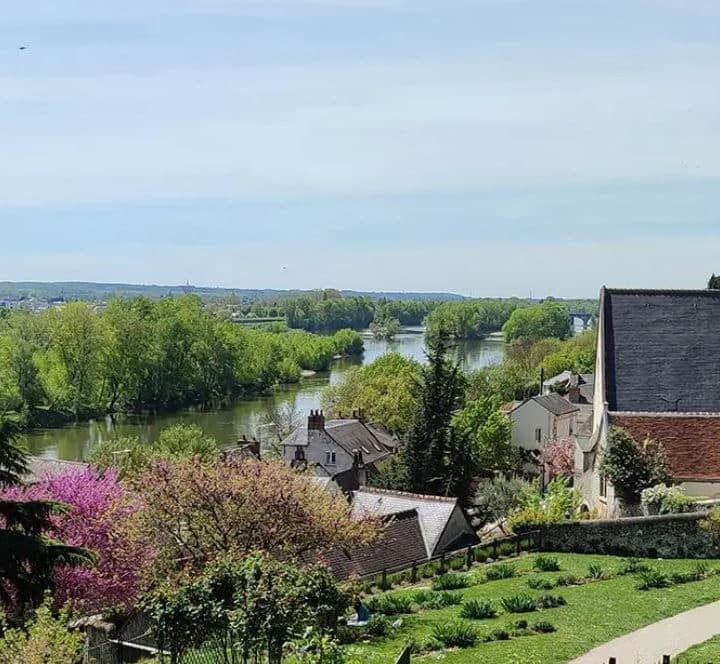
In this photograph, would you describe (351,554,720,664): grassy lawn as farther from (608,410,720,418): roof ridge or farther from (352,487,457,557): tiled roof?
(608,410,720,418): roof ridge

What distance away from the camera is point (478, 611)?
19.8m

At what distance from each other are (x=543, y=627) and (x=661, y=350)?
1974 cm

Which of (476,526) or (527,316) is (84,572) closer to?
(476,526)

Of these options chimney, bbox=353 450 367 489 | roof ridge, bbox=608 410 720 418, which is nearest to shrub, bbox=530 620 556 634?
roof ridge, bbox=608 410 720 418

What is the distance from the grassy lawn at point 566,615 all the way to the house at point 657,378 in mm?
6890

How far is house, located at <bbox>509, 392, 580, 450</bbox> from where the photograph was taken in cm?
5716

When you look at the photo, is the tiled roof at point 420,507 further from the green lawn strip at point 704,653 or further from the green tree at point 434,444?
the green lawn strip at point 704,653

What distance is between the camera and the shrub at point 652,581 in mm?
22406

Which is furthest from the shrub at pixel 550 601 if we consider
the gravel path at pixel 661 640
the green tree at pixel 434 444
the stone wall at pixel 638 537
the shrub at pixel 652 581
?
the green tree at pixel 434 444

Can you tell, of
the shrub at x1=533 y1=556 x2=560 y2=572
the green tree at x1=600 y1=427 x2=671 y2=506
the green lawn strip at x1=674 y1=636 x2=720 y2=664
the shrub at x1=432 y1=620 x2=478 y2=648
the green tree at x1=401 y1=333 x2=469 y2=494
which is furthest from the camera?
the green tree at x1=401 y1=333 x2=469 y2=494

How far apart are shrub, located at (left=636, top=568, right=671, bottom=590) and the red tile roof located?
29.0 feet

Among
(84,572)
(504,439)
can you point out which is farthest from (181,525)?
(504,439)

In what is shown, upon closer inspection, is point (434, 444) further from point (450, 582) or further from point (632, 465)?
point (450, 582)

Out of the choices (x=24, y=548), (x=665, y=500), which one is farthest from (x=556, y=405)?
(x=24, y=548)
